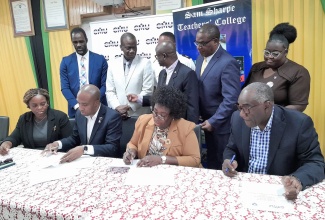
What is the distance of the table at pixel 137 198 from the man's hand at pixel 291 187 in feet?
0.11

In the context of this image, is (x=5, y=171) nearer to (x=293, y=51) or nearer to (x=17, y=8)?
(x=293, y=51)

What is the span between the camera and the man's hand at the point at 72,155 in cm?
198

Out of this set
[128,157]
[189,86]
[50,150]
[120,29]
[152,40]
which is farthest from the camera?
[120,29]

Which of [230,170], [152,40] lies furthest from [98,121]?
[152,40]

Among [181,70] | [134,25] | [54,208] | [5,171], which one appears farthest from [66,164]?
[134,25]

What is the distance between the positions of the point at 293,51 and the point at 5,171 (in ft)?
10.6

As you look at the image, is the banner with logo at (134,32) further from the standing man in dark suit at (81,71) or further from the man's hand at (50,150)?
the man's hand at (50,150)

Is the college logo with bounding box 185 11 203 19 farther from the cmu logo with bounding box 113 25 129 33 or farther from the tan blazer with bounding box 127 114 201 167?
the tan blazer with bounding box 127 114 201 167

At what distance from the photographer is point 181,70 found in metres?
2.50

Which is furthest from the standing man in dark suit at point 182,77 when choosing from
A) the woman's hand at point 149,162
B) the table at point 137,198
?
the table at point 137,198

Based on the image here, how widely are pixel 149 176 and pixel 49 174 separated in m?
0.63

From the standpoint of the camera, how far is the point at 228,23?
11.5 ft

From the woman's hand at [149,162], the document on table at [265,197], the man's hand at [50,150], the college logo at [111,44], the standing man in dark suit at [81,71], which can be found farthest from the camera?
the college logo at [111,44]

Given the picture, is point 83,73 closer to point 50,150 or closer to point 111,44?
point 111,44
